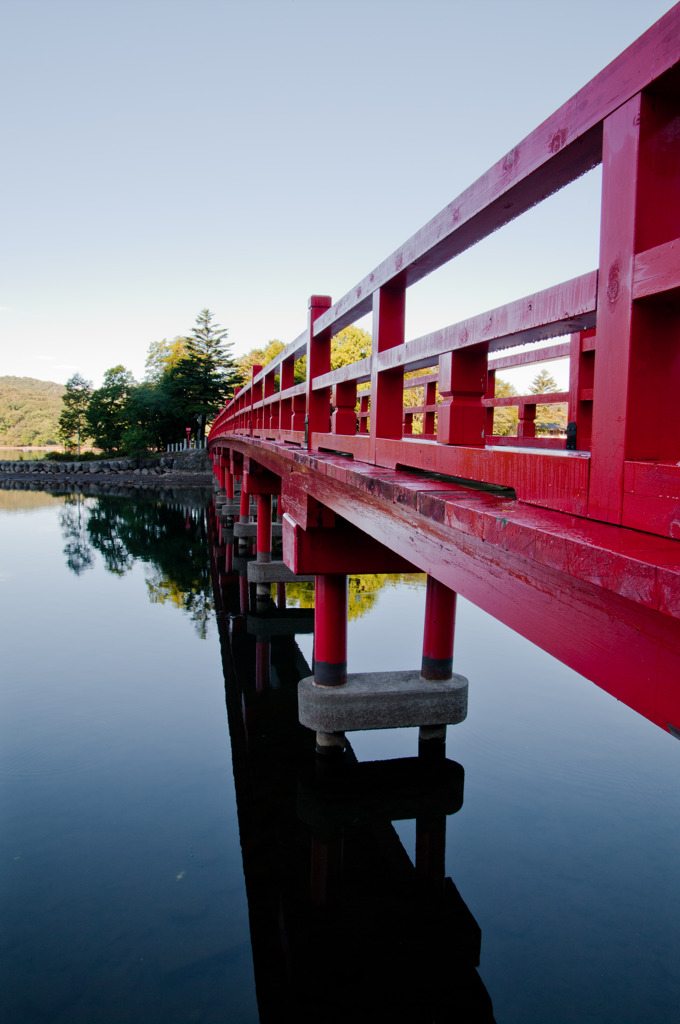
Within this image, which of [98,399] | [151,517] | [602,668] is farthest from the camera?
[98,399]

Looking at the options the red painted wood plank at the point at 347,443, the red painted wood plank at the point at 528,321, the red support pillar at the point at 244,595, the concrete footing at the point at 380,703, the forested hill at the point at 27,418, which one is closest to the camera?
the red painted wood plank at the point at 528,321

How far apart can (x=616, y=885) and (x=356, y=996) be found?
261cm

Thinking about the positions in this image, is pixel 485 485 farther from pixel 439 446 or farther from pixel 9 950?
pixel 9 950

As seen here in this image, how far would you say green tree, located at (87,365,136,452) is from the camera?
56906 mm

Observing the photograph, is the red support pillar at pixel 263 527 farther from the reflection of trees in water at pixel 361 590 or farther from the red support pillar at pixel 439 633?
the red support pillar at pixel 439 633

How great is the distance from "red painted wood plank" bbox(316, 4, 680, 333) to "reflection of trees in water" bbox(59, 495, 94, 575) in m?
19.0

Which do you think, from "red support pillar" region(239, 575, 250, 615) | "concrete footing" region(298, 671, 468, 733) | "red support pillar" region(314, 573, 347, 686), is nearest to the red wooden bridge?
"red support pillar" region(314, 573, 347, 686)

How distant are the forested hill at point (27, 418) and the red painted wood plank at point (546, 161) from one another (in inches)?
4049

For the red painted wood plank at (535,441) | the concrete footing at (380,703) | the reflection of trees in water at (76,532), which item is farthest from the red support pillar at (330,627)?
the reflection of trees in water at (76,532)

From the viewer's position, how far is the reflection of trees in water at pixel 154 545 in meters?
17.6

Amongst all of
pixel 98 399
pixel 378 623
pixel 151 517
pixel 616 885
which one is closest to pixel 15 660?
pixel 378 623

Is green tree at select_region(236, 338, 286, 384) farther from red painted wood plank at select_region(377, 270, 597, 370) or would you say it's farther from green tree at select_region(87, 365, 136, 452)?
red painted wood plank at select_region(377, 270, 597, 370)

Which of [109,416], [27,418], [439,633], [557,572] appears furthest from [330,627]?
[27,418]

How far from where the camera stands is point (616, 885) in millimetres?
5883
